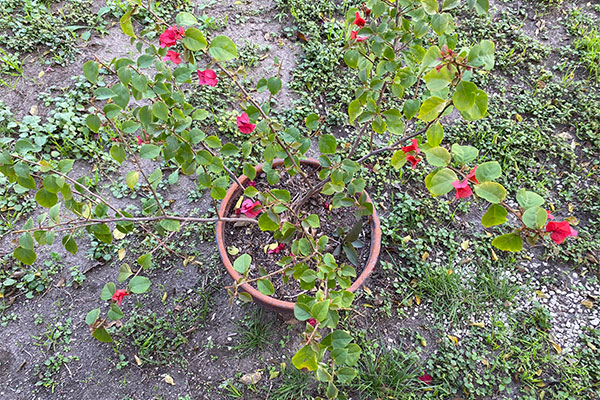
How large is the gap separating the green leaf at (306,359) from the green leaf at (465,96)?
2.58ft

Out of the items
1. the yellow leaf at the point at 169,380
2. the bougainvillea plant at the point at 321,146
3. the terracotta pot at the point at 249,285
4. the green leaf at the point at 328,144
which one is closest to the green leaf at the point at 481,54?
the bougainvillea plant at the point at 321,146

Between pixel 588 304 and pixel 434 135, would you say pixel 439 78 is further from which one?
pixel 588 304

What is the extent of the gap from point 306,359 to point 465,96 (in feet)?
2.75

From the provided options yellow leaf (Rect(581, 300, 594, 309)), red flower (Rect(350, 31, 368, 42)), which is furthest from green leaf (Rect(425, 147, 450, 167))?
yellow leaf (Rect(581, 300, 594, 309))

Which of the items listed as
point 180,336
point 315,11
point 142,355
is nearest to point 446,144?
point 315,11

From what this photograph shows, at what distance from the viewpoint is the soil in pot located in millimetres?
2287

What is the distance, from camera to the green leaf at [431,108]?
47.4 inches

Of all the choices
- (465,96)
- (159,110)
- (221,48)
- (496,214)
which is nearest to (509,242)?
(496,214)

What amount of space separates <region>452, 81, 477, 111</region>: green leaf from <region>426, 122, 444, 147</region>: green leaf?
0.98ft

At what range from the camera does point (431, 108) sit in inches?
47.9

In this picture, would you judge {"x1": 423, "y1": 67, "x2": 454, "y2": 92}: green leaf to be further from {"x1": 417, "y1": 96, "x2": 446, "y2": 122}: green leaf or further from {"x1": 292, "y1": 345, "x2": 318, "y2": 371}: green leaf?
{"x1": 292, "y1": 345, "x2": 318, "y2": 371}: green leaf

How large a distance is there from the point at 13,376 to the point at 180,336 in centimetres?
84

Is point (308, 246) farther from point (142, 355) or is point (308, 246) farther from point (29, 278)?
point (29, 278)

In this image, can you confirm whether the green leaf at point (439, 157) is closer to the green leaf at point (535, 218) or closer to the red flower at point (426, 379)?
the green leaf at point (535, 218)
